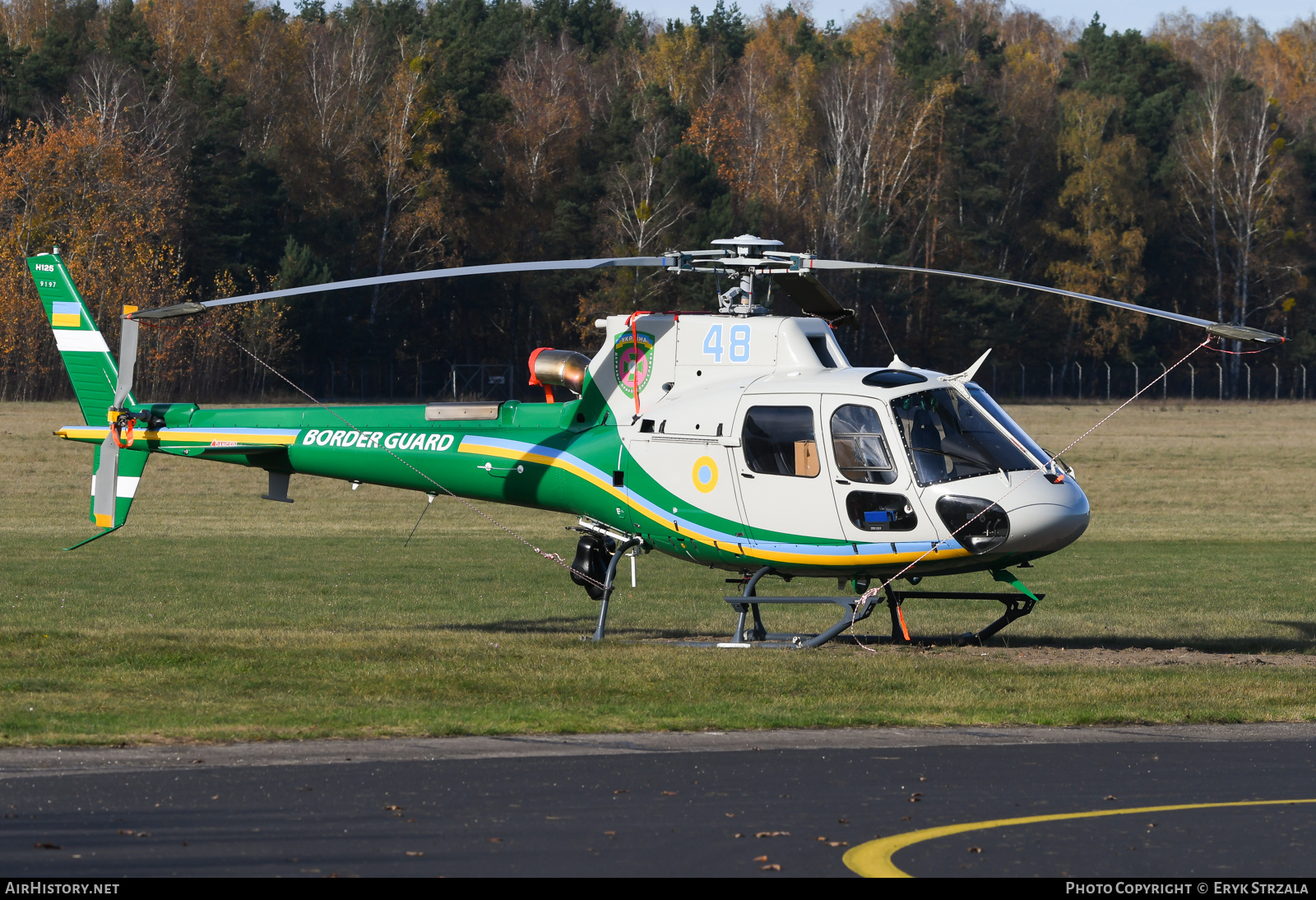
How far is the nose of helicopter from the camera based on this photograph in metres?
15.2

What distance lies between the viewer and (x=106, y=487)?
18.0 metres

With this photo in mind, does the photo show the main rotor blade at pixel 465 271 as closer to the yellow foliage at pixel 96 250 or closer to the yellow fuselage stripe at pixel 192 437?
the yellow fuselage stripe at pixel 192 437

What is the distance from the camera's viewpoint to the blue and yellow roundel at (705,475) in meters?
16.3

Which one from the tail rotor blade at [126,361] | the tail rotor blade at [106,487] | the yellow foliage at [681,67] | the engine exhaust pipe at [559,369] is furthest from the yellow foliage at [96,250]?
the engine exhaust pipe at [559,369]

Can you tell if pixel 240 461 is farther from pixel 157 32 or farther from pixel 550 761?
pixel 157 32

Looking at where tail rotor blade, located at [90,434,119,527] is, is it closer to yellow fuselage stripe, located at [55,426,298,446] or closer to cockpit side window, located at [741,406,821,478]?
yellow fuselage stripe, located at [55,426,298,446]

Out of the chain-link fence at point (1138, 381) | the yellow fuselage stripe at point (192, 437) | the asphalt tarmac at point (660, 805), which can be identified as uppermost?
the yellow fuselage stripe at point (192, 437)

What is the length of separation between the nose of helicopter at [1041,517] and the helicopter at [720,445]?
0.02 m

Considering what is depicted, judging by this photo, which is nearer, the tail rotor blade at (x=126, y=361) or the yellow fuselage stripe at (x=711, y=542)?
the yellow fuselage stripe at (x=711, y=542)

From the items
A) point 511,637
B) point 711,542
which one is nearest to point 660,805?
point 711,542

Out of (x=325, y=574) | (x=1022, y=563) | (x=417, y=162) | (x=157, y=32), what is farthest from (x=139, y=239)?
(x=1022, y=563)

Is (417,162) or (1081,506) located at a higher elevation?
(417,162)
